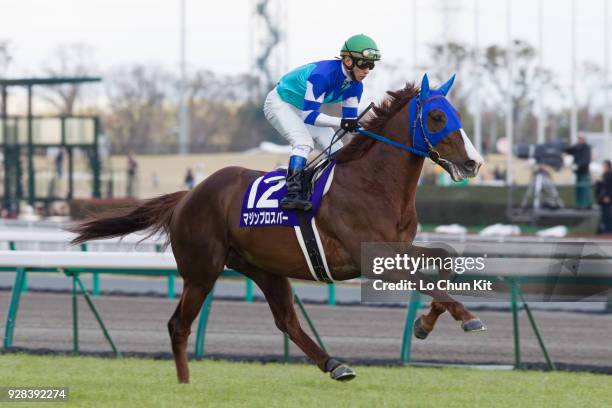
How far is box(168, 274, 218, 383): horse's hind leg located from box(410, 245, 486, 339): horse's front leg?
59.1 inches

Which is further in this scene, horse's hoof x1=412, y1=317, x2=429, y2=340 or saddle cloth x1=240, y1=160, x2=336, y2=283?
saddle cloth x1=240, y1=160, x2=336, y2=283

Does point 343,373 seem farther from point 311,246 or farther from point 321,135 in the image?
point 321,135

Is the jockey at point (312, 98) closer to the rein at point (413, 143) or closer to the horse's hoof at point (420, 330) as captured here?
the rein at point (413, 143)

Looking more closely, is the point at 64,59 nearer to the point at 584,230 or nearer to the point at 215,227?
the point at 584,230

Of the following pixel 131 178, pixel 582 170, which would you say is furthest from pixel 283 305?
pixel 131 178

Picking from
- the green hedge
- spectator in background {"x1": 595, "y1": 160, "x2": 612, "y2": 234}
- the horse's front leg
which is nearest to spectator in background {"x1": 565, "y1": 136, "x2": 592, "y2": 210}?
spectator in background {"x1": 595, "y1": 160, "x2": 612, "y2": 234}

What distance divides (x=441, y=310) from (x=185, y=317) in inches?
69.1

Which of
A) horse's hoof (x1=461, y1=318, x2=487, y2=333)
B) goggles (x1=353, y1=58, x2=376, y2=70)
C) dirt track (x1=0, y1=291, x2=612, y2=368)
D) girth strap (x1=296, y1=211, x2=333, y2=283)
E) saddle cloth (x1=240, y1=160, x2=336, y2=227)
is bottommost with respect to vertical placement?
dirt track (x1=0, y1=291, x2=612, y2=368)

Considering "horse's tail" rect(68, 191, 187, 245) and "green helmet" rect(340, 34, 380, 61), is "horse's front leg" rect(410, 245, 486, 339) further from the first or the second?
→ "horse's tail" rect(68, 191, 187, 245)

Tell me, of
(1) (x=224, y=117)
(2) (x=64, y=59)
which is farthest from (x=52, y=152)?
(1) (x=224, y=117)

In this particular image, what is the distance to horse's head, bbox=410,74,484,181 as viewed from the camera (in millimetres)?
6047

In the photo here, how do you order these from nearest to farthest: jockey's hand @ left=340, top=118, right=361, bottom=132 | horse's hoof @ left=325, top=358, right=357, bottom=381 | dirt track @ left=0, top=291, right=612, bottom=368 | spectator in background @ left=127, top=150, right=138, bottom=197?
horse's hoof @ left=325, top=358, right=357, bottom=381 < jockey's hand @ left=340, top=118, right=361, bottom=132 < dirt track @ left=0, top=291, right=612, bottom=368 < spectator in background @ left=127, top=150, right=138, bottom=197

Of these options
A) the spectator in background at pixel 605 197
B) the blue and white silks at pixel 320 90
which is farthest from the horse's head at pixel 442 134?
the spectator in background at pixel 605 197

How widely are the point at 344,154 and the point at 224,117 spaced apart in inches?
1918
